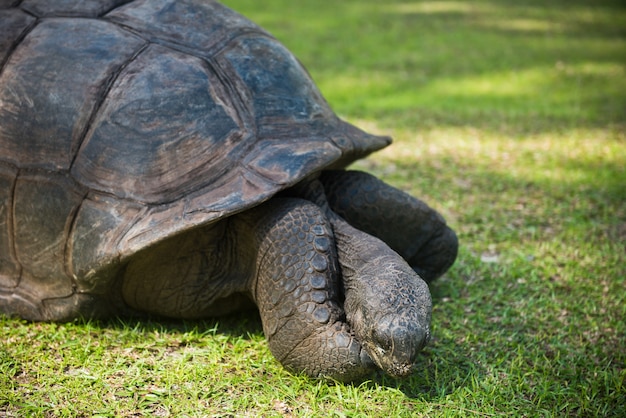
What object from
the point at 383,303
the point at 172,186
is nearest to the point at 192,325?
the point at 172,186

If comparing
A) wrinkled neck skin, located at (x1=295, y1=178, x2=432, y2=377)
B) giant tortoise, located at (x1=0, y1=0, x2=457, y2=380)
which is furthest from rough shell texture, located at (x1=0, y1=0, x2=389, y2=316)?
wrinkled neck skin, located at (x1=295, y1=178, x2=432, y2=377)

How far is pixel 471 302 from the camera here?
305cm

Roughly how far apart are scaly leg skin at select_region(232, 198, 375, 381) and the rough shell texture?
0.16 metres

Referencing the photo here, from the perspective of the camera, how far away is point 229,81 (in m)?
2.62

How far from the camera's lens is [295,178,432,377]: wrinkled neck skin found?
6.82ft

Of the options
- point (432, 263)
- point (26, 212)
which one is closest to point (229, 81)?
point (26, 212)

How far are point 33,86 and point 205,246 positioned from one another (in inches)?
35.8

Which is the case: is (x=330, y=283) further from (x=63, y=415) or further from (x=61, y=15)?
(x=61, y=15)

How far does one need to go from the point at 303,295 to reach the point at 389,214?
0.74 meters

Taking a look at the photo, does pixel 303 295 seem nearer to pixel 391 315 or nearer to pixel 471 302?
pixel 391 315

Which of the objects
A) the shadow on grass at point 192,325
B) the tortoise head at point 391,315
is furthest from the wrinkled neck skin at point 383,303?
the shadow on grass at point 192,325

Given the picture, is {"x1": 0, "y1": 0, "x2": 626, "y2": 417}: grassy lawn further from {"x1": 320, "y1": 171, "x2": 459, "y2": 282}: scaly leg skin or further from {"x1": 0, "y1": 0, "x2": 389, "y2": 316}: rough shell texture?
{"x1": 0, "y1": 0, "x2": 389, "y2": 316}: rough shell texture

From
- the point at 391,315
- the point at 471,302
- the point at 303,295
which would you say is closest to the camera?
the point at 391,315

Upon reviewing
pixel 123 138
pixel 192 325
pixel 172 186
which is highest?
pixel 123 138
